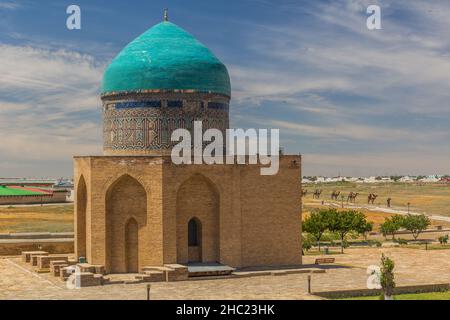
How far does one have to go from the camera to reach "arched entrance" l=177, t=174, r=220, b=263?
26.7m

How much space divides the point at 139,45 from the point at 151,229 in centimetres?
809

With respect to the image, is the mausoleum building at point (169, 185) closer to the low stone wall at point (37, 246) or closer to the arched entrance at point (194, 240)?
the arched entrance at point (194, 240)

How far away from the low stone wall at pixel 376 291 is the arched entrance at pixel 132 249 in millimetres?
7778

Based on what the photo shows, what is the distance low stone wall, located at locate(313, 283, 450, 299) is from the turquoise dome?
10504mm

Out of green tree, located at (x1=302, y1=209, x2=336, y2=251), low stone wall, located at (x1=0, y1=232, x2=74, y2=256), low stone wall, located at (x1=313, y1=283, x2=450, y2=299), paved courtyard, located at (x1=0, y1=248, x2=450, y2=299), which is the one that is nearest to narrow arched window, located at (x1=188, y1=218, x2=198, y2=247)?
paved courtyard, located at (x1=0, y1=248, x2=450, y2=299)

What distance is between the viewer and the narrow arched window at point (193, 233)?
27.3m

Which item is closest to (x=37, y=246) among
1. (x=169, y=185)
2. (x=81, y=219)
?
(x=81, y=219)

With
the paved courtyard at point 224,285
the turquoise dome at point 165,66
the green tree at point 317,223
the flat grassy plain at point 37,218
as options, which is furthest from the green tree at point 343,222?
the flat grassy plain at point 37,218

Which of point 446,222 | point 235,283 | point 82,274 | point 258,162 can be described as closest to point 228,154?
point 258,162

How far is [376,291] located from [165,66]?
40.2ft

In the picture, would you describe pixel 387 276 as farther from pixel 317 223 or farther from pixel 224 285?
pixel 317 223

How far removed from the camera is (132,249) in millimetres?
26391
